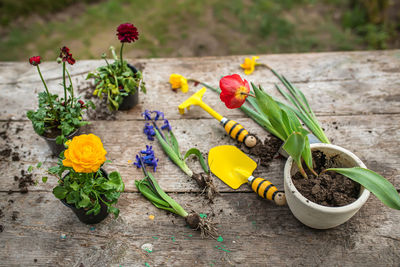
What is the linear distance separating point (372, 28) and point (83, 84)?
7.68ft

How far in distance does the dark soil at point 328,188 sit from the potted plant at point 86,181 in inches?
22.7

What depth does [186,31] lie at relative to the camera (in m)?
2.75

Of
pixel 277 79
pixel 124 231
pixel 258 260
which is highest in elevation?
pixel 277 79

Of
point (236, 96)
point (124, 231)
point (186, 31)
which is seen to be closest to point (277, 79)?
point (236, 96)

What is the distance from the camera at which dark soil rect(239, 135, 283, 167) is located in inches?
49.0

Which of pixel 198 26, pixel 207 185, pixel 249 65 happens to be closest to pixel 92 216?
pixel 207 185

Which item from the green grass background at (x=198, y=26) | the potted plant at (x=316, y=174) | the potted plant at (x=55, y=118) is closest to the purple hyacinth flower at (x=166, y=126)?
the potted plant at (x=55, y=118)

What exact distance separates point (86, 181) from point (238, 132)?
1.98 ft

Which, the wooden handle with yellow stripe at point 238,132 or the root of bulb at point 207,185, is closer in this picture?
the root of bulb at point 207,185

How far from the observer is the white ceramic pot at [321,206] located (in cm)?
91

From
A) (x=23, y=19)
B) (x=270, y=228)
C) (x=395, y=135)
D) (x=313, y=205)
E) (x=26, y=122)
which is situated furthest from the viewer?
(x=23, y=19)

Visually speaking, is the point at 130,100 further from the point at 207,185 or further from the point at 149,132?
the point at 207,185

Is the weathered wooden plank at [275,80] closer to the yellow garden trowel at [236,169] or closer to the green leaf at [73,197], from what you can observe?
the yellow garden trowel at [236,169]

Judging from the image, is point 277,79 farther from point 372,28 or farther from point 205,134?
point 372,28
